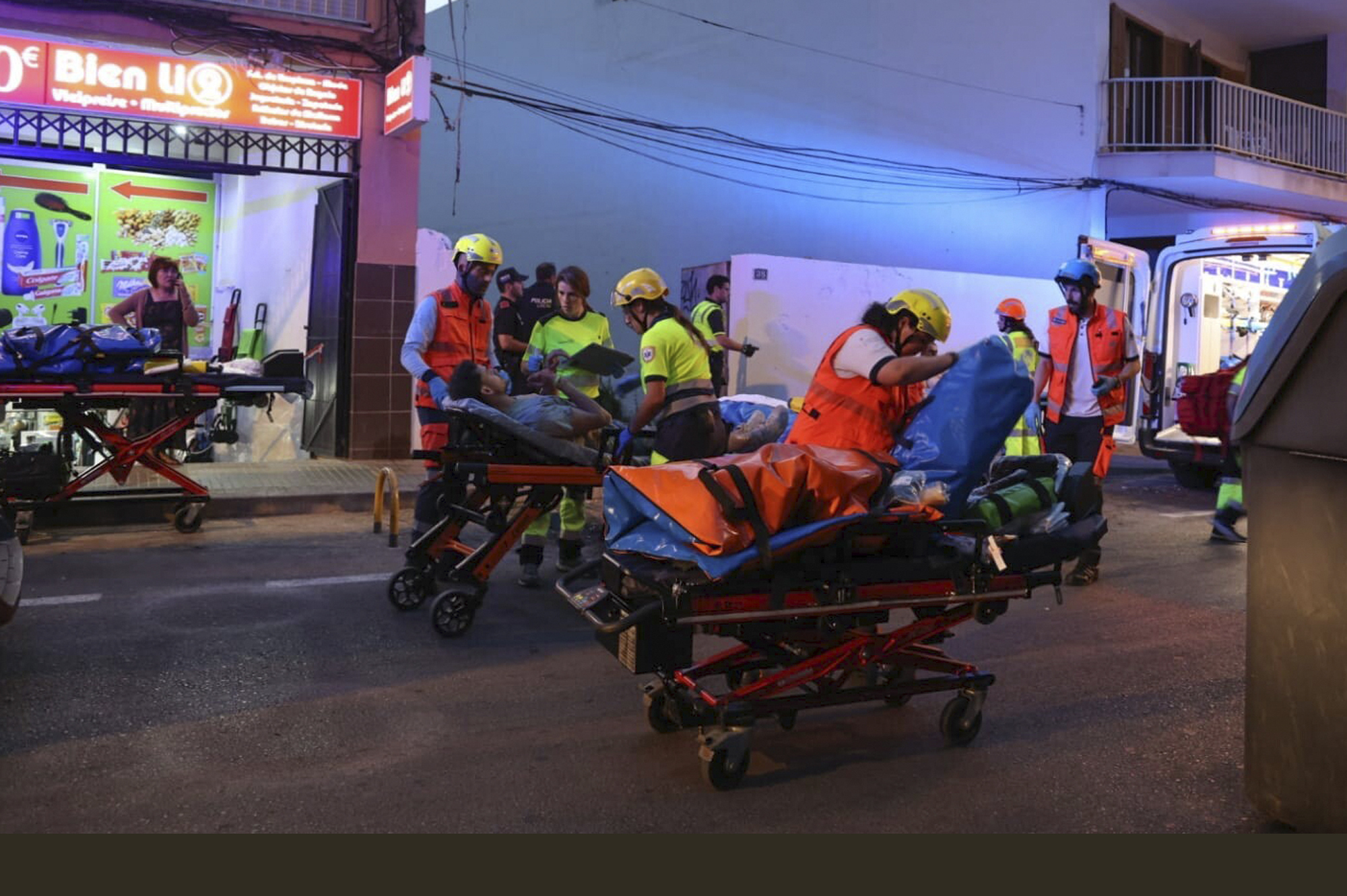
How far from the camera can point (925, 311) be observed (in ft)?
15.7

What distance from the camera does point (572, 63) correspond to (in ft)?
65.1

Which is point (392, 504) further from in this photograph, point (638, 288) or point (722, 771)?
point (722, 771)

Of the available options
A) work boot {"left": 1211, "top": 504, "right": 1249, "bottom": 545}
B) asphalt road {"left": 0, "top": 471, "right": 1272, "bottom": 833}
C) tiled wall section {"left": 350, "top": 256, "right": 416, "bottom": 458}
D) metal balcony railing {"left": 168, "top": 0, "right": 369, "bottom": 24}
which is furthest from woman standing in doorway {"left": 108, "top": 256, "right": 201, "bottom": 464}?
work boot {"left": 1211, "top": 504, "right": 1249, "bottom": 545}

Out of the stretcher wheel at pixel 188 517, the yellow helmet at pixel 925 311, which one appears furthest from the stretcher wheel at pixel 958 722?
the stretcher wheel at pixel 188 517

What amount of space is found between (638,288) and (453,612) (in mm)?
1845

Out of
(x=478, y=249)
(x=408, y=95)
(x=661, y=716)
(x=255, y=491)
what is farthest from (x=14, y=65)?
(x=661, y=716)

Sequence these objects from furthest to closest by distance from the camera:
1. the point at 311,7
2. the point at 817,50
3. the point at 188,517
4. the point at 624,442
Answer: the point at 817,50 < the point at 311,7 < the point at 188,517 < the point at 624,442

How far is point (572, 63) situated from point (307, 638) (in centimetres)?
1596

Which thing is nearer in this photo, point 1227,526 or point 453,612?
point 453,612

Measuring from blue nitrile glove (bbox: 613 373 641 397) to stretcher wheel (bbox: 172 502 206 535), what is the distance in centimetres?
311

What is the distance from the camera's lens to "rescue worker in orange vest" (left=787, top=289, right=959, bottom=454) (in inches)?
186

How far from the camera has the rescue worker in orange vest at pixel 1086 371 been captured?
313 inches

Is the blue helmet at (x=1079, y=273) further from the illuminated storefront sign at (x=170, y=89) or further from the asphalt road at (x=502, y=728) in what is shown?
the illuminated storefront sign at (x=170, y=89)

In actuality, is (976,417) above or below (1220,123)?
below
